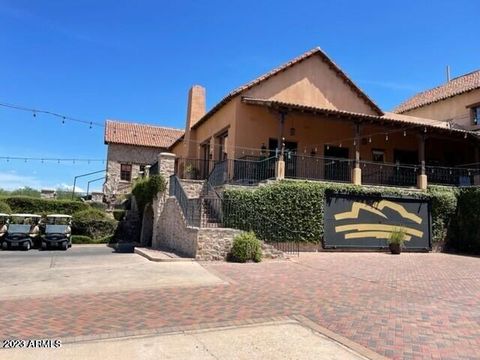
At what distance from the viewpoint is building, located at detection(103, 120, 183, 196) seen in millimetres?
34969

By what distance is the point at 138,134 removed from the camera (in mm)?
37438

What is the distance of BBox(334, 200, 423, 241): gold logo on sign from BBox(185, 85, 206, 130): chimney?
41.0 ft

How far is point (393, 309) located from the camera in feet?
24.4

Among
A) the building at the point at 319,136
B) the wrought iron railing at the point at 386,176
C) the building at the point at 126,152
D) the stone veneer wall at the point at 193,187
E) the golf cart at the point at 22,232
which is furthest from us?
the building at the point at 126,152

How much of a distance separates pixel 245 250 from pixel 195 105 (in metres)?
15.5

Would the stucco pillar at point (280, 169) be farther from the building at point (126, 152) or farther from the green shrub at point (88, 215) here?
the building at point (126, 152)

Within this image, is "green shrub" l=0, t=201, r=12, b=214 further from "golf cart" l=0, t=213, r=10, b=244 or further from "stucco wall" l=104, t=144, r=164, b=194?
"stucco wall" l=104, t=144, r=164, b=194

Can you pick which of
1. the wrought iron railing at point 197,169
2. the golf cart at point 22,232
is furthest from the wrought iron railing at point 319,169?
the golf cart at point 22,232

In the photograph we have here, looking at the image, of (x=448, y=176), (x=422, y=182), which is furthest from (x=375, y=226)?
(x=448, y=176)

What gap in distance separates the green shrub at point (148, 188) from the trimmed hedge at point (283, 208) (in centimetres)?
494

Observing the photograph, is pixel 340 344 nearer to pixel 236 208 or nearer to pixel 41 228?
pixel 236 208

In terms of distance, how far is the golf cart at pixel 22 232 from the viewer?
19297 mm

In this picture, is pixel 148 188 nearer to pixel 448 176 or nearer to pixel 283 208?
pixel 283 208

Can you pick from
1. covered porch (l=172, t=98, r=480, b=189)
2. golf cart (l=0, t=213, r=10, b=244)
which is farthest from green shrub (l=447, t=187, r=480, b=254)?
golf cart (l=0, t=213, r=10, b=244)
